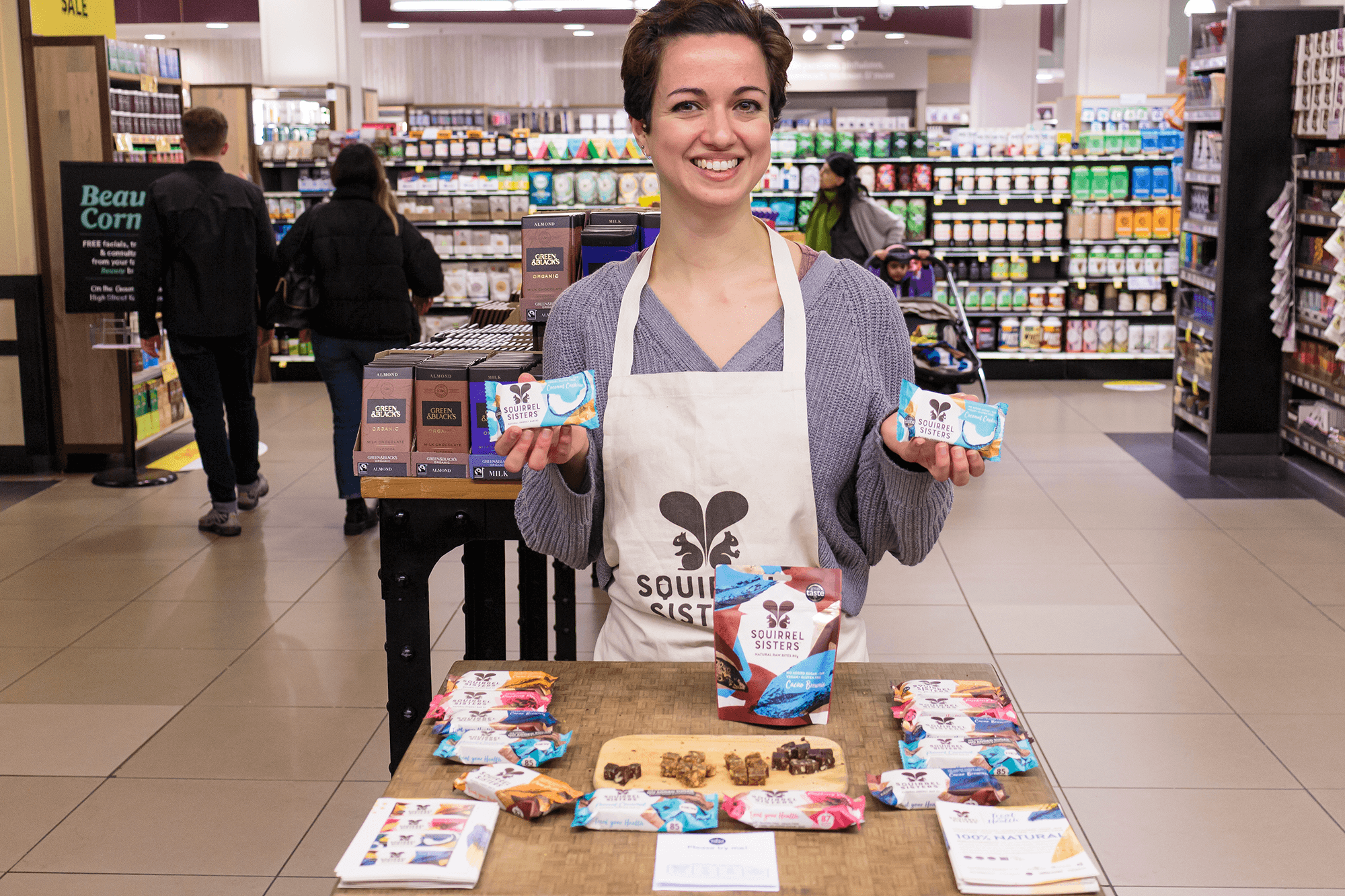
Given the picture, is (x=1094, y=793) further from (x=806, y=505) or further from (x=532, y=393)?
(x=532, y=393)

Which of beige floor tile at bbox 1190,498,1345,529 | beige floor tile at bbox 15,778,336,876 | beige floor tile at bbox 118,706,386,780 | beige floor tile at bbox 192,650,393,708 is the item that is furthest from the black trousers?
beige floor tile at bbox 1190,498,1345,529

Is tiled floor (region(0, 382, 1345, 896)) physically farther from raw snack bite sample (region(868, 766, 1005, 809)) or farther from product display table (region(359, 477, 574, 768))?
raw snack bite sample (region(868, 766, 1005, 809))

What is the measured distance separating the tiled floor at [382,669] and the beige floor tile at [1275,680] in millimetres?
11

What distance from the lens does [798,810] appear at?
1.37 metres

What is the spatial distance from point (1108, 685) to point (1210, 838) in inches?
39.2

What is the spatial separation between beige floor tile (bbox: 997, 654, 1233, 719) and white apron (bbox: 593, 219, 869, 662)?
2.28 metres

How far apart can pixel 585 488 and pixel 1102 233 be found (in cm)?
922

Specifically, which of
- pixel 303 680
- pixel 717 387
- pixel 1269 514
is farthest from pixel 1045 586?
pixel 717 387

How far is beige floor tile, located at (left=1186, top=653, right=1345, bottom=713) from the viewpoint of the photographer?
3.83m

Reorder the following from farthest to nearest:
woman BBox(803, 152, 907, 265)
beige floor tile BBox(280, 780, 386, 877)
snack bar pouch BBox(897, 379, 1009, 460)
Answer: woman BBox(803, 152, 907, 265), beige floor tile BBox(280, 780, 386, 877), snack bar pouch BBox(897, 379, 1009, 460)

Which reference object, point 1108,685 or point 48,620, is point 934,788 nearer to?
point 1108,685

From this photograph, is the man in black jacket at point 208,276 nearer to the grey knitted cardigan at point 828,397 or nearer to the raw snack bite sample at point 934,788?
the grey knitted cardigan at point 828,397

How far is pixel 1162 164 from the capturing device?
33.2ft

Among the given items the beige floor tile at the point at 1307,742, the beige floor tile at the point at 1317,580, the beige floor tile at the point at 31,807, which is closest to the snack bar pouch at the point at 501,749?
the beige floor tile at the point at 31,807
